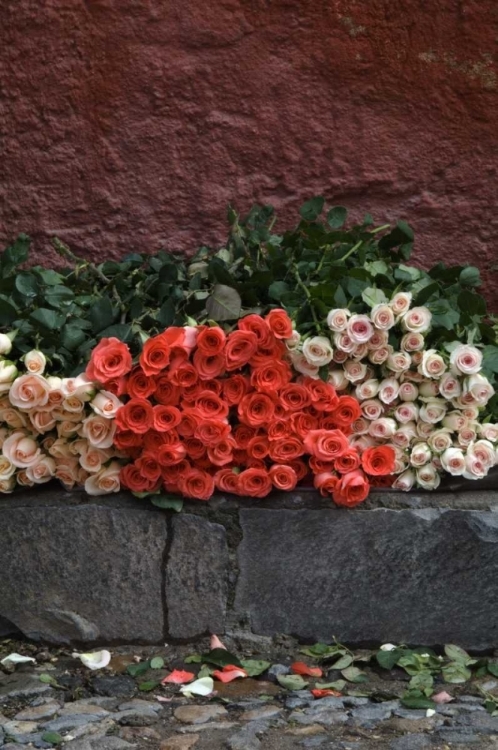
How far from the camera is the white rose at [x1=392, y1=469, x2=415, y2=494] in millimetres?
3090

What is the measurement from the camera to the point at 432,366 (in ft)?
10.1

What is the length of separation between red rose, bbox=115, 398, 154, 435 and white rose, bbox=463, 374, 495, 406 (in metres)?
0.82

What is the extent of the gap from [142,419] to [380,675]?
34.4 inches

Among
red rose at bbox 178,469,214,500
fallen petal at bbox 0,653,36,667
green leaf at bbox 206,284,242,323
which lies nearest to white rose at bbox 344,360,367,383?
green leaf at bbox 206,284,242,323

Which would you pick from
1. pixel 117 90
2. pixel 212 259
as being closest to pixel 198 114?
pixel 117 90

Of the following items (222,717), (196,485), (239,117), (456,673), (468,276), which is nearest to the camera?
(222,717)

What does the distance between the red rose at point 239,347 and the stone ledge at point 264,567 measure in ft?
1.18

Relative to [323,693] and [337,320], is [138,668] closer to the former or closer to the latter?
[323,693]

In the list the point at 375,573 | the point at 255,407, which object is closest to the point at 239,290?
the point at 255,407

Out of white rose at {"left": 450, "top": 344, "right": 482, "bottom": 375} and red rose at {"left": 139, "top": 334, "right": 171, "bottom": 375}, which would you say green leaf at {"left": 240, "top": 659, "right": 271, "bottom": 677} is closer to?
red rose at {"left": 139, "top": 334, "right": 171, "bottom": 375}

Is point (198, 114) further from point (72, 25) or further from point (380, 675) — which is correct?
point (380, 675)

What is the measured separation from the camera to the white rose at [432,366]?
3.07 m

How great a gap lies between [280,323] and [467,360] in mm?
499

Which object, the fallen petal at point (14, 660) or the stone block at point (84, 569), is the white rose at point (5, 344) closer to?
the stone block at point (84, 569)
